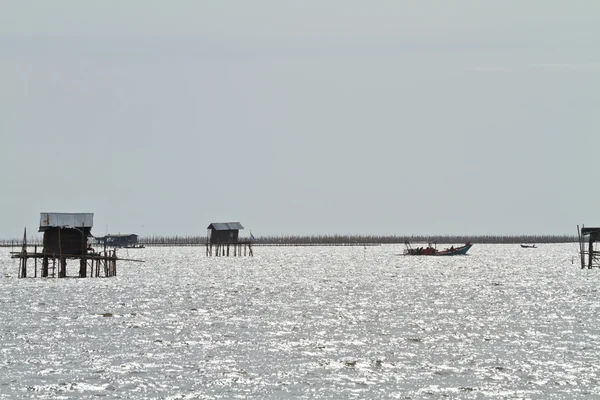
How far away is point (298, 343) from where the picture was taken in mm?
37344

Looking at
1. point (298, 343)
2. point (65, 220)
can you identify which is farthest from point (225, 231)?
point (298, 343)

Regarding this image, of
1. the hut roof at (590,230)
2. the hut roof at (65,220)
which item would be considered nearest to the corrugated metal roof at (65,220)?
the hut roof at (65,220)

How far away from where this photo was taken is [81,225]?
7938cm

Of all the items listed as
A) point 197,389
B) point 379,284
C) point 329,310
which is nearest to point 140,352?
point 197,389

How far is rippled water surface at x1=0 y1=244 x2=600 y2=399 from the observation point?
91.5 feet

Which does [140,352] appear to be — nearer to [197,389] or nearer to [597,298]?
[197,389]

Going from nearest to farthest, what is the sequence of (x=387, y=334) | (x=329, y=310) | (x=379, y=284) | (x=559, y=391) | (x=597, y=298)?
(x=559, y=391) → (x=387, y=334) → (x=329, y=310) → (x=597, y=298) → (x=379, y=284)

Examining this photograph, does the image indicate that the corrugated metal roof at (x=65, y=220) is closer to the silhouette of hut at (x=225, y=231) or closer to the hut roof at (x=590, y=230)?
the hut roof at (x=590, y=230)

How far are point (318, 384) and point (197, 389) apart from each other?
3.65m

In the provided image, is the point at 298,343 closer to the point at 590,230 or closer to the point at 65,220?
the point at 65,220

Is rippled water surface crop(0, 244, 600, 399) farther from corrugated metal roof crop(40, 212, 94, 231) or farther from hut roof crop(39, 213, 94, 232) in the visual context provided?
corrugated metal roof crop(40, 212, 94, 231)

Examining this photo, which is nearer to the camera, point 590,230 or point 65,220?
point 65,220

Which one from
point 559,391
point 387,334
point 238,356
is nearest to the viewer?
point 559,391

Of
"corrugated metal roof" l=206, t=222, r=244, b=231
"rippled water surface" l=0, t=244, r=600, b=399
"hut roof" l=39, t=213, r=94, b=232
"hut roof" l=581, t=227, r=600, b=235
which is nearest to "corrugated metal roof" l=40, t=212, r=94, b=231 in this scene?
"hut roof" l=39, t=213, r=94, b=232
